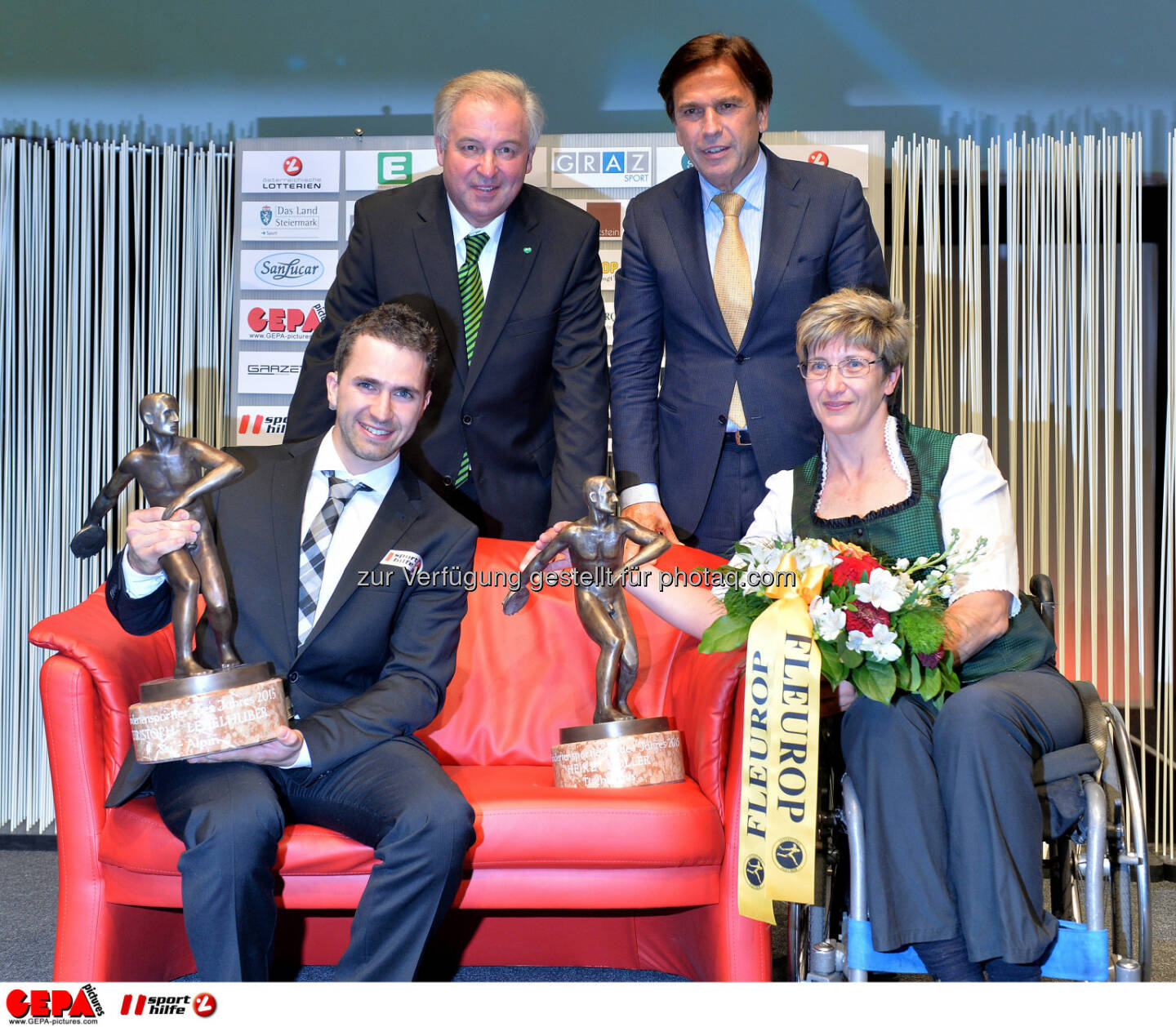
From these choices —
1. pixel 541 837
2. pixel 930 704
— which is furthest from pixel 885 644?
pixel 541 837

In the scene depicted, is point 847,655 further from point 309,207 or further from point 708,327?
A: point 309,207

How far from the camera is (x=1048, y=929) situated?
2.10m

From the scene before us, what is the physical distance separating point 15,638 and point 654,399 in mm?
2930

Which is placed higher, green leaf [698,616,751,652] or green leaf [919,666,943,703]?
green leaf [698,616,751,652]

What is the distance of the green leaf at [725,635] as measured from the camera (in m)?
2.46

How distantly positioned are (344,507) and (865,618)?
116 centimetres

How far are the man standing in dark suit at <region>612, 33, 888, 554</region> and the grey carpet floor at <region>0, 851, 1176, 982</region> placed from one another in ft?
3.79

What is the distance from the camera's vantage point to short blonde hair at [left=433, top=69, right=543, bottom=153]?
307 centimetres

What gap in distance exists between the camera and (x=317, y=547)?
2.58m

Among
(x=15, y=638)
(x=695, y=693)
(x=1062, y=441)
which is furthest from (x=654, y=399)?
(x=15, y=638)

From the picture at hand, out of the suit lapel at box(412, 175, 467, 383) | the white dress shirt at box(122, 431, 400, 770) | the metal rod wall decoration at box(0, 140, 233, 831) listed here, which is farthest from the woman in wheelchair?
the metal rod wall decoration at box(0, 140, 233, 831)

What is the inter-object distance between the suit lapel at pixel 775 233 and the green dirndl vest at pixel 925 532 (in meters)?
0.56
